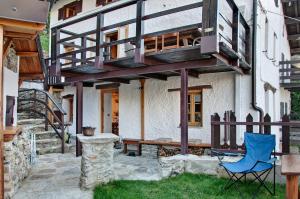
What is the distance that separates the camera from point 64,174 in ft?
22.2

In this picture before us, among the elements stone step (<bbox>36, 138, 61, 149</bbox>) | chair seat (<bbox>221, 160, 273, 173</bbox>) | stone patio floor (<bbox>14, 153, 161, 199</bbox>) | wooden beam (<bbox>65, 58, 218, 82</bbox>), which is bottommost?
stone patio floor (<bbox>14, 153, 161, 199</bbox>)

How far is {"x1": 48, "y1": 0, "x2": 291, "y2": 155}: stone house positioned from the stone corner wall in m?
2.85

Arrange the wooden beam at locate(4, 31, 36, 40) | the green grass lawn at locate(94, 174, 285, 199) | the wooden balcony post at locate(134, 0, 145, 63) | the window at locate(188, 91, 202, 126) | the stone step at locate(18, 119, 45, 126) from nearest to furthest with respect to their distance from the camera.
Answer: the wooden beam at locate(4, 31, 36, 40)
the green grass lawn at locate(94, 174, 285, 199)
the wooden balcony post at locate(134, 0, 145, 63)
the window at locate(188, 91, 202, 126)
the stone step at locate(18, 119, 45, 126)

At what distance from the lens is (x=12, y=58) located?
628cm

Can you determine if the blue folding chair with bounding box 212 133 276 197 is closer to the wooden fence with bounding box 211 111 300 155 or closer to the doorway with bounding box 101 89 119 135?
the wooden fence with bounding box 211 111 300 155

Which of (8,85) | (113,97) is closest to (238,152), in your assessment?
(8,85)

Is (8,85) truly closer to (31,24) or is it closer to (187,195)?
(31,24)

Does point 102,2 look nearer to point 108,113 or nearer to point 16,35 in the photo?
point 108,113

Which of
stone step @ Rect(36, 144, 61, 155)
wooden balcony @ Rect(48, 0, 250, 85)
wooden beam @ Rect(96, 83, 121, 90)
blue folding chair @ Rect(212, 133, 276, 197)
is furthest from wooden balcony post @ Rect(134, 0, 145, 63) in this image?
stone step @ Rect(36, 144, 61, 155)

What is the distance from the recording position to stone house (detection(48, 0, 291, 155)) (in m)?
6.56

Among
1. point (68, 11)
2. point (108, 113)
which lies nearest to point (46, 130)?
point (108, 113)

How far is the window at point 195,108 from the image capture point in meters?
9.21

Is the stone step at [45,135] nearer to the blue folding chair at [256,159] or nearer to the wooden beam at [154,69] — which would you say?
the wooden beam at [154,69]

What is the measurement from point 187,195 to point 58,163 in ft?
14.4
